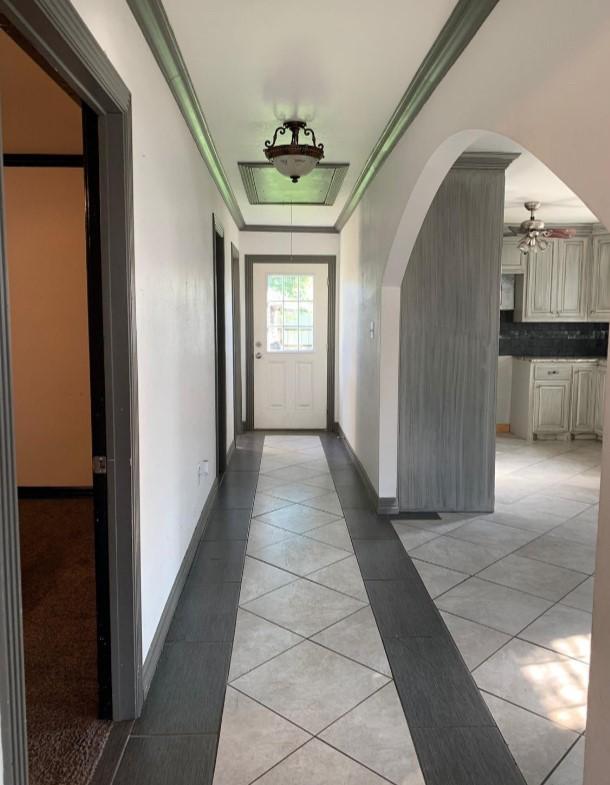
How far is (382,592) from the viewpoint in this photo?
2.94 m

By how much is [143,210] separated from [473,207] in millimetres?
2485

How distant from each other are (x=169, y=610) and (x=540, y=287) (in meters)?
5.77

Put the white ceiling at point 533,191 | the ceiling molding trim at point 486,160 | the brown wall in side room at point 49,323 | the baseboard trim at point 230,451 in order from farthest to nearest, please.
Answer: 1. the baseboard trim at point 230,451
2. the brown wall in side room at point 49,323
3. the ceiling molding trim at point 486,160
4. the white ceiling at point 533,191

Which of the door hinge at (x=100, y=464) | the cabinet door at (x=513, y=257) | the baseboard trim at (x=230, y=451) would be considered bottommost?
the baseboard trim at (x=230, y=451)

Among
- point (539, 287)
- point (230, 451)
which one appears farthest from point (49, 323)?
point (539, 287)

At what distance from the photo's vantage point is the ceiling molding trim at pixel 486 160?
3732mm

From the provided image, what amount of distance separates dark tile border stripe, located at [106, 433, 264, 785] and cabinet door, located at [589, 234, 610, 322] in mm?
5054

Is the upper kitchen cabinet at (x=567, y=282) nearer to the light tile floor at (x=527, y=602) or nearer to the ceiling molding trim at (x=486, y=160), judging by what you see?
the light tile floor at (x=527, y=602)

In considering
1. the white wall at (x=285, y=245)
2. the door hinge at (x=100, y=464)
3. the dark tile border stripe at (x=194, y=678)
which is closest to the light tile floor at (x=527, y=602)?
the dark tile border stripe at (x=194, y=678)

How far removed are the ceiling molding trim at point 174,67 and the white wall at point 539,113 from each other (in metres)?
1.12

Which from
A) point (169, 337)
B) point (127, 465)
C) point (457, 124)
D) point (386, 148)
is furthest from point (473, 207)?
point (127, 465)

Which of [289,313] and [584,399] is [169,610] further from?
[584,399]

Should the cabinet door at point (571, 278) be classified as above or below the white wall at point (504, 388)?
above

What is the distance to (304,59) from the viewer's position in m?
2.56
